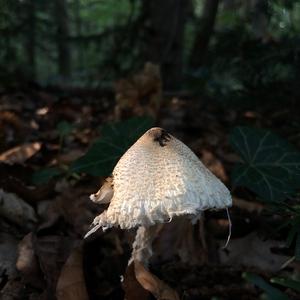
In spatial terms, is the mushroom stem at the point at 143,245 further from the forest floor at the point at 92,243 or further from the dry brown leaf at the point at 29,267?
the dry brown leaf at the point at 29,267

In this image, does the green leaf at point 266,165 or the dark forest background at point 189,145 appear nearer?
the dark forest background at point 189,145

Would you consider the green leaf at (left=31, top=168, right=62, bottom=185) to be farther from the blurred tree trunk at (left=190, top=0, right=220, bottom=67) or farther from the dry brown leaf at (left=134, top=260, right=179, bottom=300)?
the blurred tree trunk at (left=190, top=0, right=220, bottom=67)

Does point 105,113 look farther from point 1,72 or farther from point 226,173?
point 226,173

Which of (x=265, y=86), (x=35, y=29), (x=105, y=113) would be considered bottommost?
(x=105, y=113)

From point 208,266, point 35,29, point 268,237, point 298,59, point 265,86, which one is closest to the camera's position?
point 208,266

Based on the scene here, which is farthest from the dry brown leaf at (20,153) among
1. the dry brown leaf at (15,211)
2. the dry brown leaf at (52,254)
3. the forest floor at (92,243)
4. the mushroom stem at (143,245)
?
the mushroom stem at (143,245)

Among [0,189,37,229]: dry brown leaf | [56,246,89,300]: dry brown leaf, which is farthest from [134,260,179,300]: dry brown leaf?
[0,189,37,229]: dry brown leaf

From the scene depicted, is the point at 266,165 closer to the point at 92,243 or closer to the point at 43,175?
the point at 92,243

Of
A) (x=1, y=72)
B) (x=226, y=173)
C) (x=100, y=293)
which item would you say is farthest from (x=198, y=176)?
(x=1, y=72)
